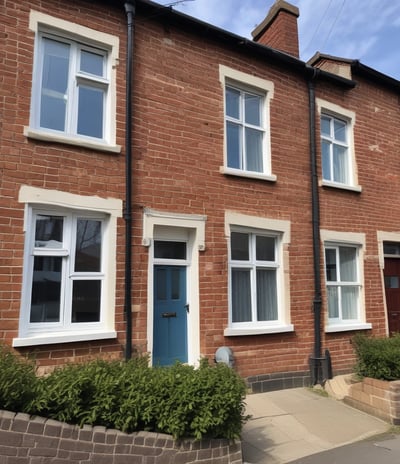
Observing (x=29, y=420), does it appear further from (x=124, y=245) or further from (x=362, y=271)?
(x=362, y=271)

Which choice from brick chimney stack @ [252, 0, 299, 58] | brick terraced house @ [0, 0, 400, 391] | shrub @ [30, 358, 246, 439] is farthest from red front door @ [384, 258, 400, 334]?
shrub @ [30, 358, 246, 439]

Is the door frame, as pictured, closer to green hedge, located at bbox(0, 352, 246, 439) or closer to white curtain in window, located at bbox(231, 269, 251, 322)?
white curtain in window, located at bbox(231, 269, 251, 322)

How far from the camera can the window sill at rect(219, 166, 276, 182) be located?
7.56 meters

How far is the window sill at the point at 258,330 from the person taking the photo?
7145 millimetres

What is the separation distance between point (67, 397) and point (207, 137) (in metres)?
5.06

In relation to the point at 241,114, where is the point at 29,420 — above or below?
below

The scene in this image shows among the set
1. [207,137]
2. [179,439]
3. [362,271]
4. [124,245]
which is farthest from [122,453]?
[362,271]

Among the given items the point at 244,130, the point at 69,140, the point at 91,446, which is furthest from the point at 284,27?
the point at 91,446

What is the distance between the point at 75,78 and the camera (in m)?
6.53

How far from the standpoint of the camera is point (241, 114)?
8.17m

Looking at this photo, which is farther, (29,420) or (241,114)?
(241,114)

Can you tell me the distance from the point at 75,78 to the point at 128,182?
182cm

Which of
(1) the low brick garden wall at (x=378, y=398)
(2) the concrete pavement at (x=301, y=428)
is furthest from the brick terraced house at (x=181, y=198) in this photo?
(1) the low brick garden wall at (x=378, y=398)

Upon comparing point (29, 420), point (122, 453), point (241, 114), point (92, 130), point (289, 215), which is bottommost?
point (122, 453)
